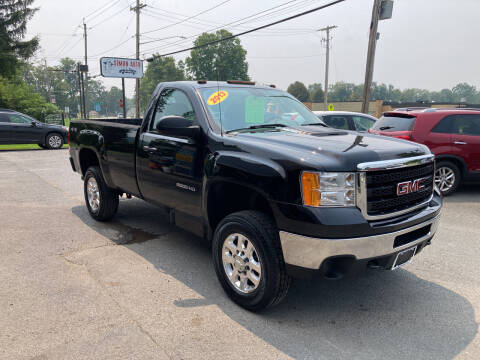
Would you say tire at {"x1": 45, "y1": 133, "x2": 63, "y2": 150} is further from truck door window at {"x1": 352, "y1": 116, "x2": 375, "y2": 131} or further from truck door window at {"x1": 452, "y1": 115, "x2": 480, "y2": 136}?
truck door window at {"x1": 452, "y1": 115, "x2": 480, "y2": 136}

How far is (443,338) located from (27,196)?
7.37m

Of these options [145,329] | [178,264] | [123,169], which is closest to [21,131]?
[123,169]

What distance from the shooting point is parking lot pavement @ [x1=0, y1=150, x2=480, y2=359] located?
2721 mm

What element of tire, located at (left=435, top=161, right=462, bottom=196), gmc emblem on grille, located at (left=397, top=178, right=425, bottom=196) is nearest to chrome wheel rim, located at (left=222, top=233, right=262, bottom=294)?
gmc emblem on grille, located at (left=397, top=178, right=425, bottom=196)

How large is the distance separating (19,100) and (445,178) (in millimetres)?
31316

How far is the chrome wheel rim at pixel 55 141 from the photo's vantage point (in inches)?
670

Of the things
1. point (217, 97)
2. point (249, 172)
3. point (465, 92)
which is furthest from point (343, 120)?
point (465, 92)

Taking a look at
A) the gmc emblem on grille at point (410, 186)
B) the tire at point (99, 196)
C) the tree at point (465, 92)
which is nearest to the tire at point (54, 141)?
the tire at point (99, 196)

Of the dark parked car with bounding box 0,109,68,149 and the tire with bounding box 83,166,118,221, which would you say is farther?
the dark parked car with bounding box 0,109,68,149

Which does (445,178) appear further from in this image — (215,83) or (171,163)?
(171,163)

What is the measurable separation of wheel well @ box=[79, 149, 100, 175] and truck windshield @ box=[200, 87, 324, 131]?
284cm

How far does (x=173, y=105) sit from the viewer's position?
171 inches

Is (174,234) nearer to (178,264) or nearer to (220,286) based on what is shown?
(178,264)

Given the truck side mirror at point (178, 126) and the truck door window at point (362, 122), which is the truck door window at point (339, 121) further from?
the truck side mirror at point (178, 126)
